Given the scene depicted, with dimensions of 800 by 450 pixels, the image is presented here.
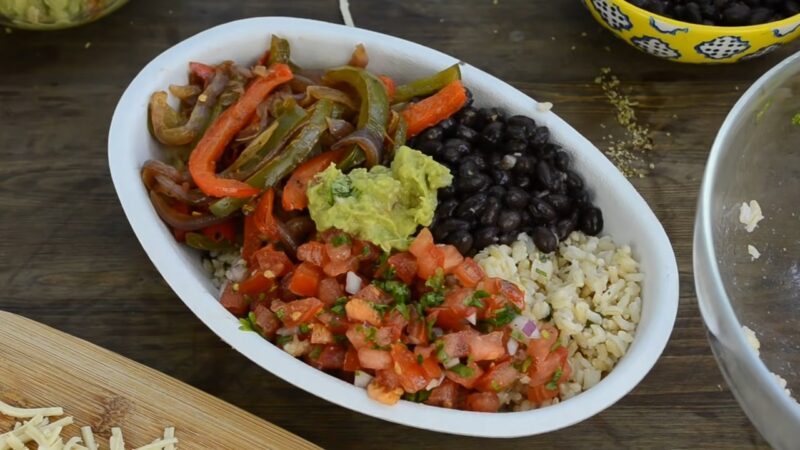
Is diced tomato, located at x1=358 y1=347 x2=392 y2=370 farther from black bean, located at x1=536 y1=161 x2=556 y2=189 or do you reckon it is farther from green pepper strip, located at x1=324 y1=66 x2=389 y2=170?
black bean, located at x1=536 y1=161 x2=556 y2=189

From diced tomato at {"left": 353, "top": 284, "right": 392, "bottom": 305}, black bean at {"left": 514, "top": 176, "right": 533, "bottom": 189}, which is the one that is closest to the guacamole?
diced tomato at {"left": 353, "top": 284, "right": 392, "bottom": 305}

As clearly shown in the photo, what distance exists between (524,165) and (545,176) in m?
0.06

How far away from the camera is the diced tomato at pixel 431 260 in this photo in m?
2.14

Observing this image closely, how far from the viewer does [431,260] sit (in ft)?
7.03

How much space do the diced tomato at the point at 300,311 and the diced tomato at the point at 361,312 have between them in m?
0.09

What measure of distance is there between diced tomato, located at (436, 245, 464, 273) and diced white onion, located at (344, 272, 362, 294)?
210 mm

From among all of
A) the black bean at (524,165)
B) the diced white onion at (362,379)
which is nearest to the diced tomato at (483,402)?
the diced white onion at (362,379)

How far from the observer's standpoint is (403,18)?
3010 mm

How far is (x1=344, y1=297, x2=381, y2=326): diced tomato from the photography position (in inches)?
80.7

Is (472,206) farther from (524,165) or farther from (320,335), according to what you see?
(320,335)

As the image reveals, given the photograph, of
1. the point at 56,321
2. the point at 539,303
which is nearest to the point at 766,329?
the point at 539,303

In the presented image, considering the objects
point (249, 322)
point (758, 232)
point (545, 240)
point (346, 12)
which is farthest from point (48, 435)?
point (758, 232)

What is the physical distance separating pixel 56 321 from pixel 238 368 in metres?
0.53

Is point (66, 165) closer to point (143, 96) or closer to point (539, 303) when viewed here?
point (143, 96)
